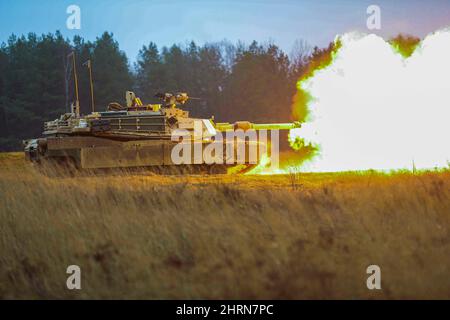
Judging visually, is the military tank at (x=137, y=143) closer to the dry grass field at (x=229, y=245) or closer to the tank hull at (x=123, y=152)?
the tank hull at (x=123, y=152)

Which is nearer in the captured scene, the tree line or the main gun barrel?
the main gun barrel

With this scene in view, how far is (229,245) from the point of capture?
689cm

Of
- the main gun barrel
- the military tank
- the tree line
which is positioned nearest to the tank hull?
the military tank

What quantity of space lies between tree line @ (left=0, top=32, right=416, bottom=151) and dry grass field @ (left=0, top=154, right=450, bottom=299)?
38061 mm

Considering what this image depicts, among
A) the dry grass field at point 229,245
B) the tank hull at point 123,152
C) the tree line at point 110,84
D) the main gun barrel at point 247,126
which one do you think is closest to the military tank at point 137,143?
the tank hull at point 123,152

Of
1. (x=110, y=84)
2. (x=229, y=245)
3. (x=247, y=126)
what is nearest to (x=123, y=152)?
(x=247, y=126)

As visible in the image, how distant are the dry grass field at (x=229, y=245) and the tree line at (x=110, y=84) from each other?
38.1m

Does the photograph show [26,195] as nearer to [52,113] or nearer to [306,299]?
[306,299]

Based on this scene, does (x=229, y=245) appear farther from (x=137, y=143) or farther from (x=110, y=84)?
(x=110, y=84)

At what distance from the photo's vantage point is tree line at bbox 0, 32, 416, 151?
2051 inches

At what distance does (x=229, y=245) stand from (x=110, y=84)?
4798cm

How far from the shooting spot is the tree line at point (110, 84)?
171 feet

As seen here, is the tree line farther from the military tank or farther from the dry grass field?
the dry grass field
